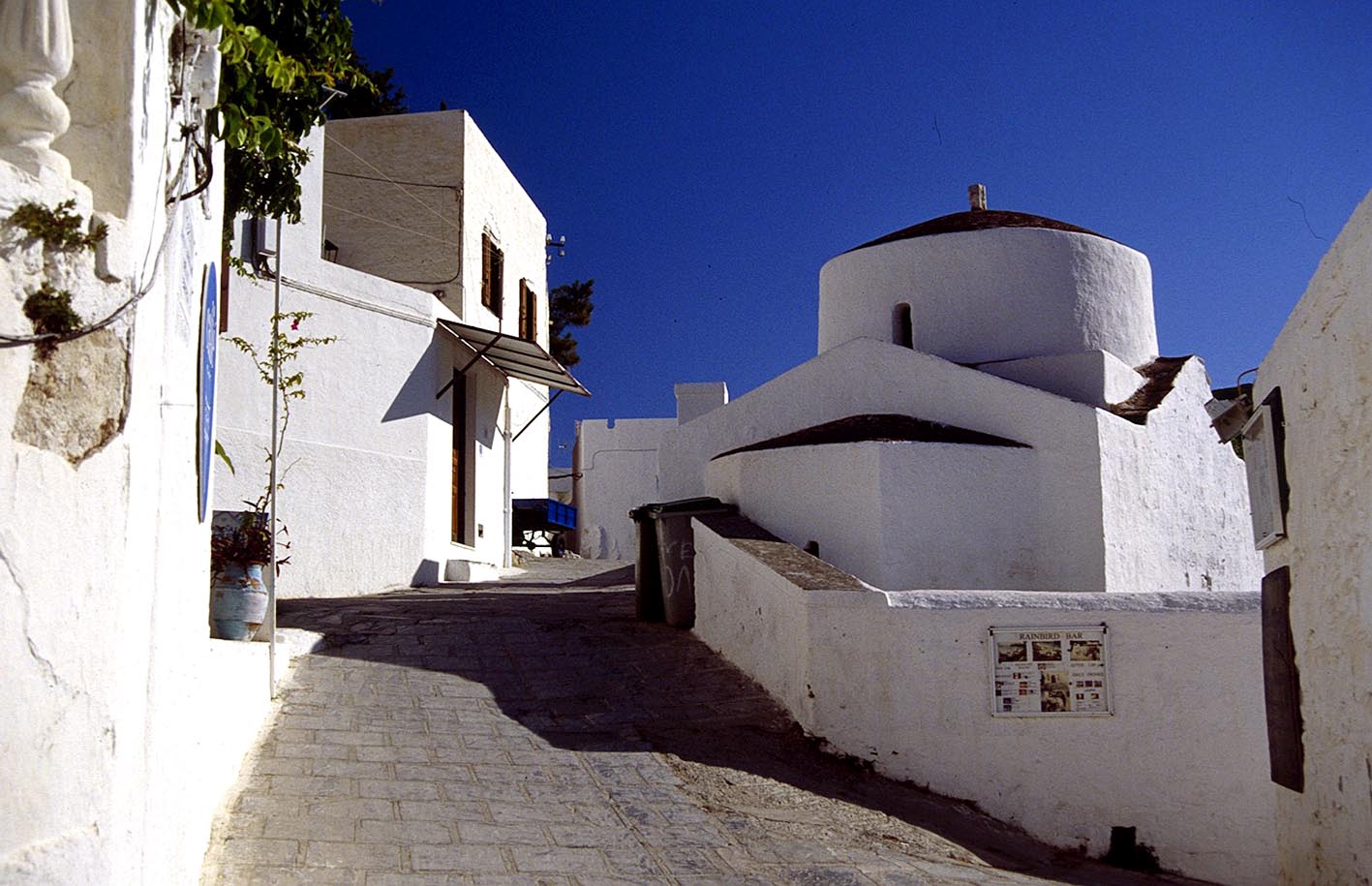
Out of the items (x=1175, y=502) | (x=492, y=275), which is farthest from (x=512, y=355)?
(x=1175, y=502)

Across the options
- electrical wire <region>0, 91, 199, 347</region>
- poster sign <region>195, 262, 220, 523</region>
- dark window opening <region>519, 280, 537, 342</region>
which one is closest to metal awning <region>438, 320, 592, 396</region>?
dark window opening <region>519, 280, 537, 342</region>

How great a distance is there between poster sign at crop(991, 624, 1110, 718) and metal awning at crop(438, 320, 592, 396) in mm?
9197

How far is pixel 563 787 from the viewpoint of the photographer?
7.01 meters

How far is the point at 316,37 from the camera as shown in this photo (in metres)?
6.00

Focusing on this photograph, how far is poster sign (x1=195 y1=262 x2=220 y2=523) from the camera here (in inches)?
175

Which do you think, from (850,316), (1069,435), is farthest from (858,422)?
(850,316)

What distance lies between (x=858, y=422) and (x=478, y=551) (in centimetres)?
639

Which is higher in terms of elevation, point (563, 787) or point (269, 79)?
point (269, 79)

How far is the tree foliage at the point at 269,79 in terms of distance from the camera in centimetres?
439

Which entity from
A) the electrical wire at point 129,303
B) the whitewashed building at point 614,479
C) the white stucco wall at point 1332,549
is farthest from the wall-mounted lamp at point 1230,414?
the whitewashed building at point 614,479

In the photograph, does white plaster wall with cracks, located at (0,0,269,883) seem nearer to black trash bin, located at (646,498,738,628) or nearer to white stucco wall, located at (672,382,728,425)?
black trash bin, located at (646,498,738,628)

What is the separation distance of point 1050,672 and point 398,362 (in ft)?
31.2

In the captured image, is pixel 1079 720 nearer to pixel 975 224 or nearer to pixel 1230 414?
pixel 1230 414

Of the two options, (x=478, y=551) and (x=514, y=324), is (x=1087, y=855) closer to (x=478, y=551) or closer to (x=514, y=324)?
(x=478, y=551)
